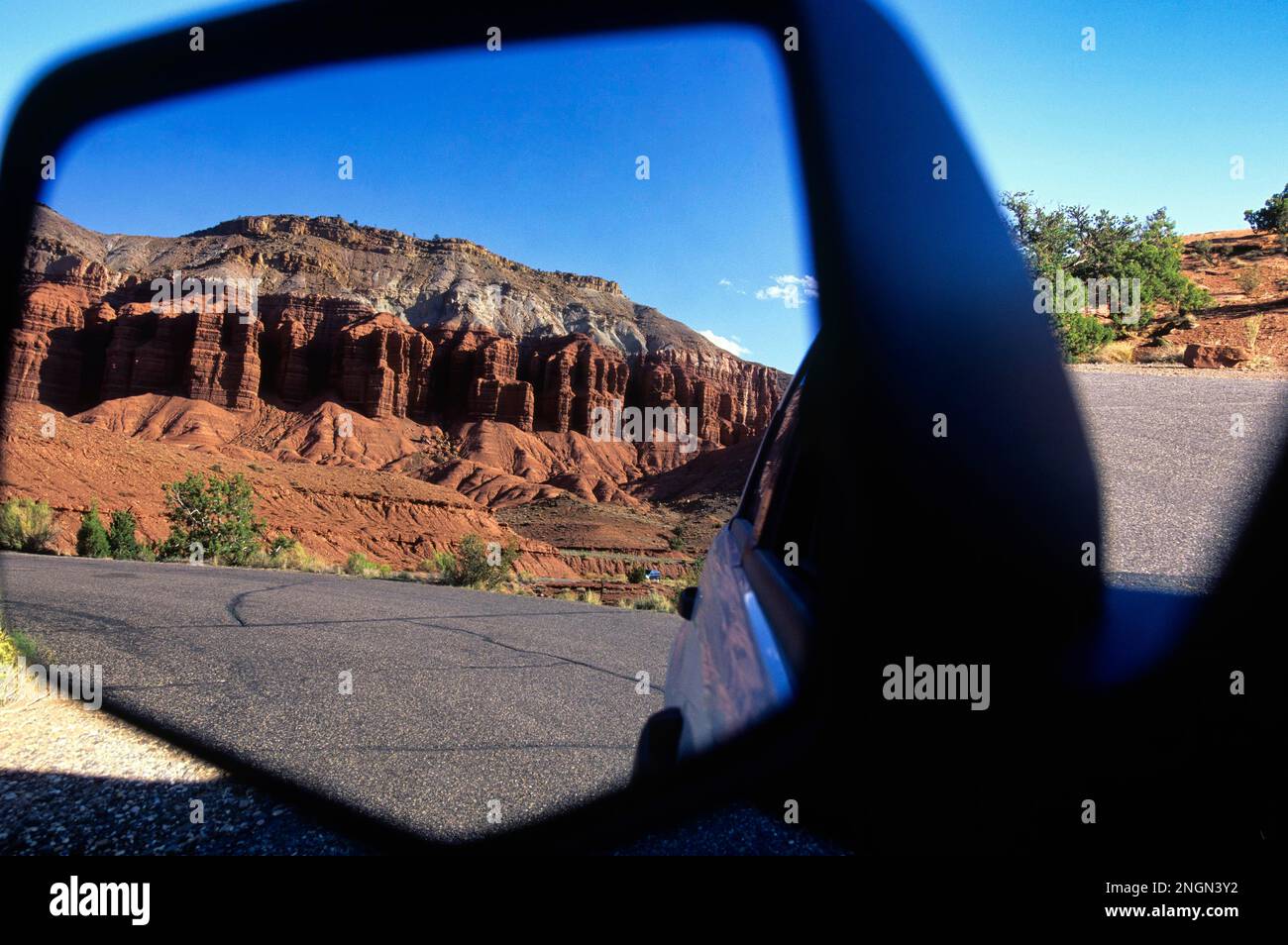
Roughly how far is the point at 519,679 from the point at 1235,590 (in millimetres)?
5821

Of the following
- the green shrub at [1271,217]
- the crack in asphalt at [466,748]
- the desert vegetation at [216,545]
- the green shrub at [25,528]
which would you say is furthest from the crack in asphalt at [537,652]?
the green shrub at [1271,217]

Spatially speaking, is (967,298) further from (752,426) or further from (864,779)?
(752,426)

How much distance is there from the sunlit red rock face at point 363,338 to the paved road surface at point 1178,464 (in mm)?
72611

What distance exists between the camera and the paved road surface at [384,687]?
3.77 m

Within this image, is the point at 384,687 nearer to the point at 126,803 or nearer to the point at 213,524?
the point at 126,803

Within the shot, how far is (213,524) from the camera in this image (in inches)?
958

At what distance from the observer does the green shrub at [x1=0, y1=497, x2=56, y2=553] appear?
17625 millimetres

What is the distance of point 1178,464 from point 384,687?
5.66m

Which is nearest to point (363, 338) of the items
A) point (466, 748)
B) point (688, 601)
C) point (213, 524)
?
point (213, 524)

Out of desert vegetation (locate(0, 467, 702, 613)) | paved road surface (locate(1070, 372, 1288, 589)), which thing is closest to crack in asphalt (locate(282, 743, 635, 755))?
paved road surface (locate(1070, 372, 1288, 589))

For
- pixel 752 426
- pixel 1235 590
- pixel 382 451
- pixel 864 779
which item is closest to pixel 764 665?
pixel 864 779

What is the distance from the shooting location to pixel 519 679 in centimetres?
627

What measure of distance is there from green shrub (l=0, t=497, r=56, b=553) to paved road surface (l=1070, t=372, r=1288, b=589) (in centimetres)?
2028

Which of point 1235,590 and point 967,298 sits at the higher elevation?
point 967,298
